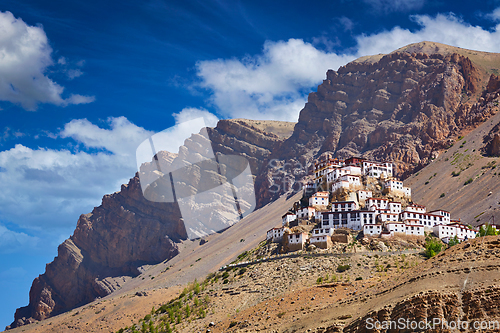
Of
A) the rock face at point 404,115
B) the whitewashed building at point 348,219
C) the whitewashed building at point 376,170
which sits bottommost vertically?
the whitewashed building at point 348,219

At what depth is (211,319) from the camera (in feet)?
191

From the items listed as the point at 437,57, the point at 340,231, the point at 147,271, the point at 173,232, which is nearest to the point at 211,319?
the point at 340,231

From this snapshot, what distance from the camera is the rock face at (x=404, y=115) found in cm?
14950

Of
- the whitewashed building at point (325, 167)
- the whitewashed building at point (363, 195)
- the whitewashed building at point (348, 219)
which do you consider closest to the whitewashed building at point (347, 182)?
the whitewashed building at point (363, 195)

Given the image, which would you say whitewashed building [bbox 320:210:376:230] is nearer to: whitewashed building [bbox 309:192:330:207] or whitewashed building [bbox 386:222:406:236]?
whitewashed building [bbox 386:222:406:236]

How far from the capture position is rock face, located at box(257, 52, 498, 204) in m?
150

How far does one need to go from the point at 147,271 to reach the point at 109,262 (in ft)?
89.5

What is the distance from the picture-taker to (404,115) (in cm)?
16925

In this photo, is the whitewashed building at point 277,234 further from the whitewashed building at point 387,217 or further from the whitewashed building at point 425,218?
the whitewashed building at point 425,218

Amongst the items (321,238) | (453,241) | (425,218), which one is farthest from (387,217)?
(321,238)

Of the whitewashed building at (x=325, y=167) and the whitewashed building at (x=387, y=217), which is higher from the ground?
the whitewashed building at (x=325, y=167)

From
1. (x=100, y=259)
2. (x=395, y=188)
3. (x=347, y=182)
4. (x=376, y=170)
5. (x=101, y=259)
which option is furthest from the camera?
(x=100, y=259)

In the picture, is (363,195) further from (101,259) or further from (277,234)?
(101,259)

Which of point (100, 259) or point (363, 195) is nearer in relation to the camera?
point (363, 195)
